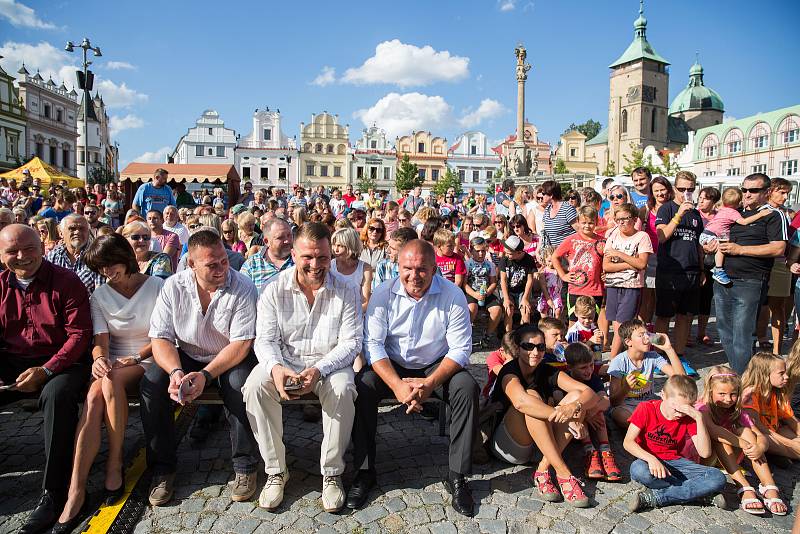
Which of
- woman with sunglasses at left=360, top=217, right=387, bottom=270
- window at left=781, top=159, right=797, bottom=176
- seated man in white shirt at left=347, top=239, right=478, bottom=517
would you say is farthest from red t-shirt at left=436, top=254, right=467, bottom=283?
window at left=781, top=159, right=797, bottom=176

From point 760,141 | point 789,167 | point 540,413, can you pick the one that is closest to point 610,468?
point 540,413

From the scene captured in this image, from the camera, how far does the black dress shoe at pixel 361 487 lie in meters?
3.19

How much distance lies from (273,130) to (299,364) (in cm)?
6757

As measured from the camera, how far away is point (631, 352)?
4414 mm

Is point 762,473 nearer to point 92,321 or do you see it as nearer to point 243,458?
point 243,458

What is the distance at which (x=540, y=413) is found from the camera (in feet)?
10.9

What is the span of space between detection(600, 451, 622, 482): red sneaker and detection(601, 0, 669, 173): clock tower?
77.7 m

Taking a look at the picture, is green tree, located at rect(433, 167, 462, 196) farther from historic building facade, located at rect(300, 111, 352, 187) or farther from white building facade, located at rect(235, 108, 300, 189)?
white building facade, located at rect(235, 108, 300, 189)

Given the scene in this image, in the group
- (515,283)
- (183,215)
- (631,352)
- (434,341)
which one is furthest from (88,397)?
(183,215)

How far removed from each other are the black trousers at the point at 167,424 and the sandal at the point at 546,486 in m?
1.80

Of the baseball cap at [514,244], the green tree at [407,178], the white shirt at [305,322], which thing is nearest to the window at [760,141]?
the green tree at [407,178]

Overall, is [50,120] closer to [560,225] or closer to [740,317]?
[560,225]

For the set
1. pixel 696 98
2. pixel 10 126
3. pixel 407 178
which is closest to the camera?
pixel 10 126

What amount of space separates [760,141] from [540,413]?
6058 centimetres
